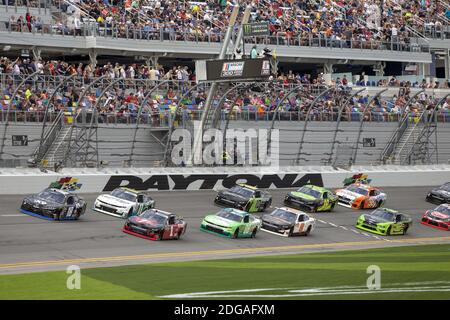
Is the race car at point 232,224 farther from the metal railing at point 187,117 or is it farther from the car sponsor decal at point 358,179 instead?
the car sponsor decal at point 358,179

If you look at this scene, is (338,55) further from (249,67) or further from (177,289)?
(177,289)

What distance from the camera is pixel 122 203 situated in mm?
42344

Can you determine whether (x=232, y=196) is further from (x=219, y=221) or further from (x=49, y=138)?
(x=49, y=138)

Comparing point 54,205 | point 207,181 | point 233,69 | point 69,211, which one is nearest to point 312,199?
point 207,181

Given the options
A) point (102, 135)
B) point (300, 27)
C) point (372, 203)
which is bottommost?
point (372, 203)

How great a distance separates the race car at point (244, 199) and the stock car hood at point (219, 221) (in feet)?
16.7

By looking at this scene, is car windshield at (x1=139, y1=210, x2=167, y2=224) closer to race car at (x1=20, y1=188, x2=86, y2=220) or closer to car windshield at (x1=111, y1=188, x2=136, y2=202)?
race car at (x1=20, y1=188, x2=86, y2=220)

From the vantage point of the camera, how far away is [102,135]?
166ft

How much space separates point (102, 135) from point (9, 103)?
5426 millimetres

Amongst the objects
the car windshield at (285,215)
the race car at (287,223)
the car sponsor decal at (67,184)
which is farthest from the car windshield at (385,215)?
the car sponsor decal at (67,184)

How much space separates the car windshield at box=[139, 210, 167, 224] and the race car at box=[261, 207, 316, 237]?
Answer: 5.27 meters

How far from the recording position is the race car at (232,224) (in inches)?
1592

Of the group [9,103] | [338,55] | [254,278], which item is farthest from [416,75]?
[254,278]

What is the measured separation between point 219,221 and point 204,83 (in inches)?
533
